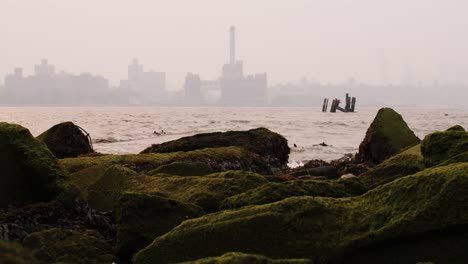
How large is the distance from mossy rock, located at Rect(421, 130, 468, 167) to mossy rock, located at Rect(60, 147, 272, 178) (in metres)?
3.46

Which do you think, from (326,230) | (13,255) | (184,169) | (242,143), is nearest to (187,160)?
(242,143)

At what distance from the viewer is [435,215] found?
4.25m

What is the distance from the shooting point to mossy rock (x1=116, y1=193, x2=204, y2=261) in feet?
15.9

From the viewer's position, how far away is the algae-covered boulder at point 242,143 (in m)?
11.9

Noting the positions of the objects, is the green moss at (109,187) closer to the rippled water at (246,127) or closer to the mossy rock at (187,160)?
the mossy rock at (187,160)

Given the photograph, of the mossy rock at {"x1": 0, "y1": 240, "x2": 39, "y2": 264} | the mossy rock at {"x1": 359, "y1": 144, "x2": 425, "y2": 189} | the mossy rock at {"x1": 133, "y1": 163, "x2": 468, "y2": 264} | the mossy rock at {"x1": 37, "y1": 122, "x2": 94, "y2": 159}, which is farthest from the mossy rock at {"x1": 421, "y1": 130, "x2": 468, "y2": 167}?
the mossy rock at {"x1": 37, "y1": 122, "x2": 94, "y2": 159}

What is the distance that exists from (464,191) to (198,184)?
9.22 ft

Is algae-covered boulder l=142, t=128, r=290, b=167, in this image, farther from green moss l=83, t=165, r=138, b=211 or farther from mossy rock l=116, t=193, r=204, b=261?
mossy rock l=116, t=193, r=204, b=261

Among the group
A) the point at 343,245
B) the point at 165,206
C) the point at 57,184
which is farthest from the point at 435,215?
the point at 57,184

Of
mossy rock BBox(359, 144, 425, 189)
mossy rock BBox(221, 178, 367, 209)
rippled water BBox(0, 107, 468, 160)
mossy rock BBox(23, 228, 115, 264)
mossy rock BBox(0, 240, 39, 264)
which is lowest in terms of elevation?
rippled water BBox(0, 107, 468, 160)

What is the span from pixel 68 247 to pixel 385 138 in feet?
29.6

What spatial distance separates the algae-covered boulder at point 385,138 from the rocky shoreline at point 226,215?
15.3ft

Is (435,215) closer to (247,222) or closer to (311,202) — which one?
(311,202)

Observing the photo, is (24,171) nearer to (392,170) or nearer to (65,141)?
(392,170)
